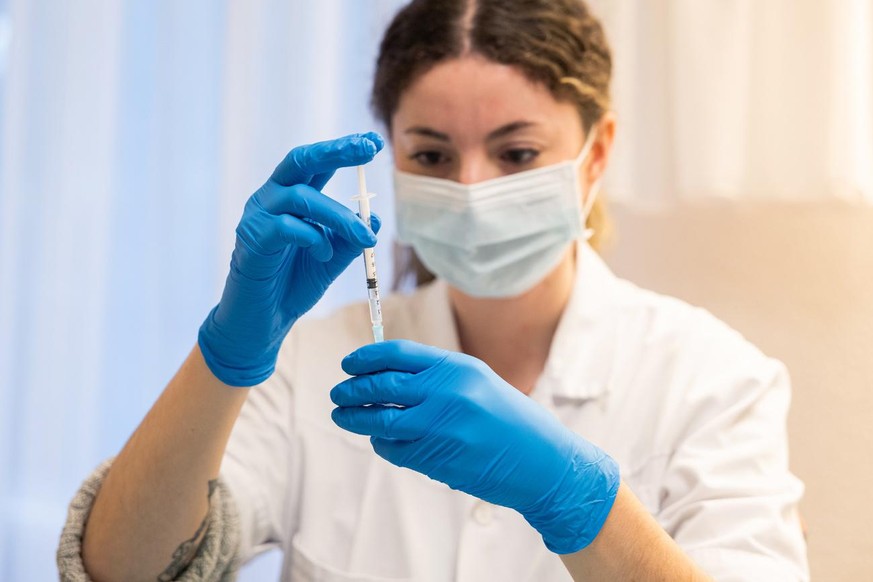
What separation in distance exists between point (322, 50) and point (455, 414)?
1213 mm

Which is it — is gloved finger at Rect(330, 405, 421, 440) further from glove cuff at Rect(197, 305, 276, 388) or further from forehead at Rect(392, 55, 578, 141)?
forehead at Rect(392, 55, 578, 141)

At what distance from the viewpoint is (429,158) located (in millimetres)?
1326

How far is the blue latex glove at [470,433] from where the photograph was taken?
0.91 meters

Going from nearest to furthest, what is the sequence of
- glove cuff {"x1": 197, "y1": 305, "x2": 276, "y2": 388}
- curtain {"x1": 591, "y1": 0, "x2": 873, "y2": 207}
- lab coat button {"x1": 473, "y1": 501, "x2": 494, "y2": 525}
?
glove cuff {"x1": 197, "y1": 305, "x2": 276, "y2": 388}
lab coat button {"x1": 473, "y1": 501, "x2": 494, "y2": 525}
curtain {"x1": 591, "y1": 0, "x2": 873, "y2": 207}

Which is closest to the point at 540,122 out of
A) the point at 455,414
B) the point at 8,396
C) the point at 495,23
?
the point at 495,23

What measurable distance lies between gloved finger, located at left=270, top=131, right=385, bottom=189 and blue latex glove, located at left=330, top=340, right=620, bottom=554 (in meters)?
0.20

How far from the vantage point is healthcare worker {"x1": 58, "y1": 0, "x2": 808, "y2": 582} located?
3.10ft

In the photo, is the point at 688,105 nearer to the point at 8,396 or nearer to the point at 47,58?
the point at 47,58

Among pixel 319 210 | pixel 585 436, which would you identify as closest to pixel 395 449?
pixel 319 210

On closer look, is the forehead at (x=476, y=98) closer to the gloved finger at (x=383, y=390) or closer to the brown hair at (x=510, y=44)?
the brown hair at (x=510, y=44)

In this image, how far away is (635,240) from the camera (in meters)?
1.83

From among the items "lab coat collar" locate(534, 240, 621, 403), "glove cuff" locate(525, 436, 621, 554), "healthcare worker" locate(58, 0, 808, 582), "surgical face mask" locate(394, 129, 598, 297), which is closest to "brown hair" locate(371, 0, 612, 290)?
"healthcare worker" locate(58, 0, 808, 582)

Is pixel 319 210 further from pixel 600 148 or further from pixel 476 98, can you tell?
pixel 600 148

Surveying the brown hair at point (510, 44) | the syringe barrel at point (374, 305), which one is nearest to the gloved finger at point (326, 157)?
the syringe barrel at point (374, 305)
